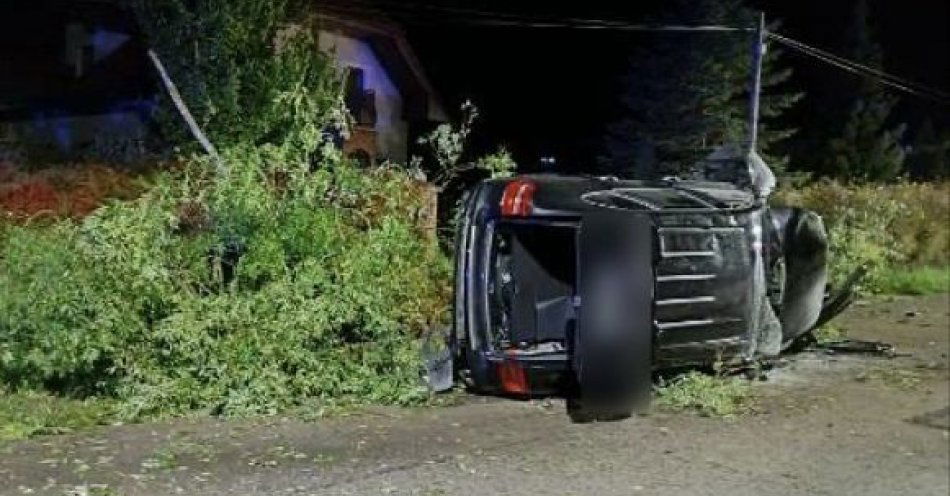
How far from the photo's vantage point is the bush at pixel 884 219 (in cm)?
1480

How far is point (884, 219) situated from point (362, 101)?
10063 mm

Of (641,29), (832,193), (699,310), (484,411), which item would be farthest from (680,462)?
(641,29)

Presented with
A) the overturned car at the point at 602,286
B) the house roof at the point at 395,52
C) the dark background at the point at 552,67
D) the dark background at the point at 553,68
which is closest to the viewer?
the overturned car at the point at 602,286

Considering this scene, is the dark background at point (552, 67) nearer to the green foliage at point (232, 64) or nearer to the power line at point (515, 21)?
the power line at point (515, 21)

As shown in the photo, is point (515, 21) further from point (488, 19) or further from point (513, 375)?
point (513, 375)

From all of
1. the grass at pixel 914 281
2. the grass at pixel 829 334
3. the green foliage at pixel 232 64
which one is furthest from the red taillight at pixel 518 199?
the grass at pixel 914 281

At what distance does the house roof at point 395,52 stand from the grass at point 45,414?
1199cm

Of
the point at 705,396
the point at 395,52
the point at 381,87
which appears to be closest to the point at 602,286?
the point at 705,396

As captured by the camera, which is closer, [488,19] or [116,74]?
[116,74]

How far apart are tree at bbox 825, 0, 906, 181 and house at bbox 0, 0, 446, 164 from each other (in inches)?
400

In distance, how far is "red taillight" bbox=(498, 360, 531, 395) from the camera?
6848 millimetres

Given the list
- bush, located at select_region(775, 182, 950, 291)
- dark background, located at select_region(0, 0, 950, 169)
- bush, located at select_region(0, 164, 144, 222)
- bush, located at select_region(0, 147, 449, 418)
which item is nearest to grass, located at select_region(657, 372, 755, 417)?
bush, located at select_region(0, 147, 449, 418)

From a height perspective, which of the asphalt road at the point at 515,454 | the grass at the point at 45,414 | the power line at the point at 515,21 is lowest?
the asphalt road at the point at 515,454

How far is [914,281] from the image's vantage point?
53.4 feet
